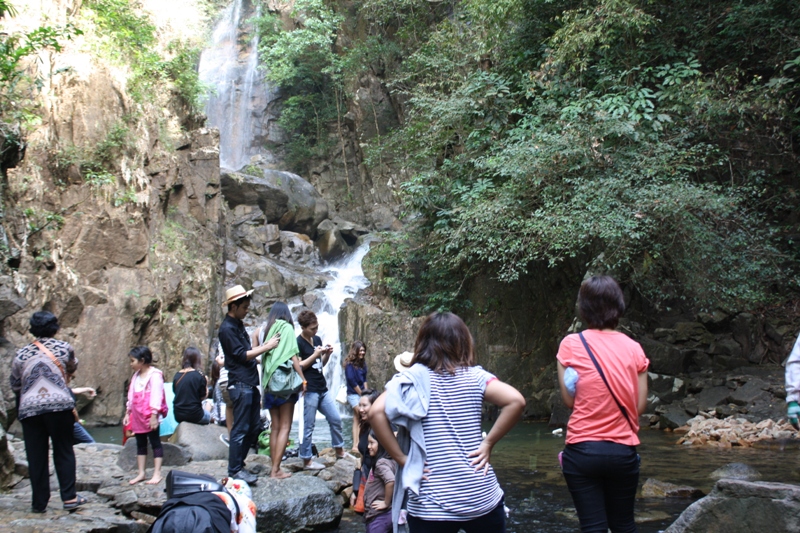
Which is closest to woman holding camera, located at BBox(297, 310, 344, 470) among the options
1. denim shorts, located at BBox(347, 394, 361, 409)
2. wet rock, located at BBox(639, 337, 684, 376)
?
denim shorts, located at BBox(347, 394, 361, 409)

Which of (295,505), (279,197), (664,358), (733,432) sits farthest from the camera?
(279,197)

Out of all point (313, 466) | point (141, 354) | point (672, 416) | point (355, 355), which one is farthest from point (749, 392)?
point (141, 354)

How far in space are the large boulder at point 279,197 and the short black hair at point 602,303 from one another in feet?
70.9

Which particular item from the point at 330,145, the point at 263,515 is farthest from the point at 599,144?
the point at 330,145

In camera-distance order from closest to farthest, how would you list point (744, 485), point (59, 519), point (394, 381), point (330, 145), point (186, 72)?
point (394, 381) < point (744, 485) < point (59, 519) < point (186, 72) < point (330, 145)

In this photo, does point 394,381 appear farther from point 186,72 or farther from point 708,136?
point 186,72

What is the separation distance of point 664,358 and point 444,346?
1159cm

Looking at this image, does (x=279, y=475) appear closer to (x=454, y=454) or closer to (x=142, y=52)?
(x=454, y=454)

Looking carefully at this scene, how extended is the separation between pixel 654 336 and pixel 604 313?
38.6 feet

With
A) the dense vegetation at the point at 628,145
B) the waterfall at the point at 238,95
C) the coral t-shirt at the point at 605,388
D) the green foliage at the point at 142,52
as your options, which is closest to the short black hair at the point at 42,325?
the coral t-shirt at the point at 605,388

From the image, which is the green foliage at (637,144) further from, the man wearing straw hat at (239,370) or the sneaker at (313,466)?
the man wearing straw hat at (239,370)

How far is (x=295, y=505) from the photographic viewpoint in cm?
552

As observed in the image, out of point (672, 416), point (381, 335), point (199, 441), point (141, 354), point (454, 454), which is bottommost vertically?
point (672, 416)

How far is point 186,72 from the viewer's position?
19.9m
